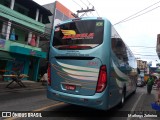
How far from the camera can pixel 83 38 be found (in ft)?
22.6

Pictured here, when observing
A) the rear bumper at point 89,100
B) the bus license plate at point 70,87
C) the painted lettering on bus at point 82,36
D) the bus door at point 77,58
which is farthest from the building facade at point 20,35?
the rear bumper at point 89,100

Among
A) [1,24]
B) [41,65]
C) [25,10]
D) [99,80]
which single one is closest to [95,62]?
[99,80]

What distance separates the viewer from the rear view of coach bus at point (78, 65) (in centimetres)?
639

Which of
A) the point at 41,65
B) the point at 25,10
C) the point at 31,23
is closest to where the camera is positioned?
the point at 31,23

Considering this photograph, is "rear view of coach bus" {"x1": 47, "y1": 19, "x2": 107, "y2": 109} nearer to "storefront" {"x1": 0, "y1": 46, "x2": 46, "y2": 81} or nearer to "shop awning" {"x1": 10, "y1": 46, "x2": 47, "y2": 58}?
"storefront" {"x1": 0, "y1": 46, "x2": 46, "y2": 81}

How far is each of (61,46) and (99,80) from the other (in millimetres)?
1873

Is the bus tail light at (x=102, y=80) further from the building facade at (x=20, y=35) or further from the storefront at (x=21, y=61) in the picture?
the storefront at (x=21, y=61)

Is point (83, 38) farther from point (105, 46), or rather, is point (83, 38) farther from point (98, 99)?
point (98, 99)

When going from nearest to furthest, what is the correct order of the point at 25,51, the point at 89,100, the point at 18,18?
the point at 89,100
the point at 18,18
the point at 25,51

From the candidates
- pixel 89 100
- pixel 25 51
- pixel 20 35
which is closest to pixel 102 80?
pixel 89 100

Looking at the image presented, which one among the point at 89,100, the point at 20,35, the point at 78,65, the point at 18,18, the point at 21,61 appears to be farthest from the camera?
the point at 20,35

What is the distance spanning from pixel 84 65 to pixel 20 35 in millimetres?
19193

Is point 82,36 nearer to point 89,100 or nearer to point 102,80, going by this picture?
point 102,80

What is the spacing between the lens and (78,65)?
6.68 metres
